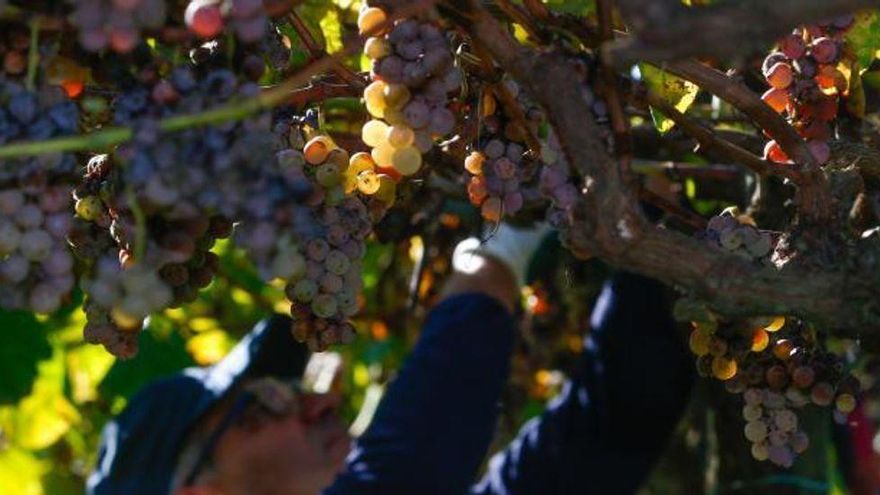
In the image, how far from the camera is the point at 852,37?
1208 mm

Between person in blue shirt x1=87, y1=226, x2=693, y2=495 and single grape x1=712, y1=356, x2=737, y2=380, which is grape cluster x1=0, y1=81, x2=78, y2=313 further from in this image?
person in blue shirt x1=87, y1=226, x2=693, y2=495

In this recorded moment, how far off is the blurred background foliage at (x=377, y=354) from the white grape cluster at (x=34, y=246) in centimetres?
97

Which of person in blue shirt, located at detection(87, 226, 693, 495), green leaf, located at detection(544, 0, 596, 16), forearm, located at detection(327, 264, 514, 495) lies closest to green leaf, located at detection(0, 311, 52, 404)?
person in blue shirt, located at detection(87, 226, 693, 495)

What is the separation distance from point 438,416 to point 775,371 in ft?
4.49

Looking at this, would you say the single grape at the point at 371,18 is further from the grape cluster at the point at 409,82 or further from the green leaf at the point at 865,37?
the green leaf at the point at 865,37

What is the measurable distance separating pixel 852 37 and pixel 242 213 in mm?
617

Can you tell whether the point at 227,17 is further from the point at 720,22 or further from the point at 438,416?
the point at 438,416

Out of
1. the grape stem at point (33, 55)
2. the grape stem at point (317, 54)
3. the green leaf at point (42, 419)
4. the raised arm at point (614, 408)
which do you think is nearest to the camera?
the grape stem at point (33, 55)

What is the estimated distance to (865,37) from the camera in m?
1.21

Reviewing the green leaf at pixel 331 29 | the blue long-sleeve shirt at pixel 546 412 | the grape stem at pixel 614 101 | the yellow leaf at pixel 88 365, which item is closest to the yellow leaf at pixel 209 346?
the yellow leaf at pixel 88 365

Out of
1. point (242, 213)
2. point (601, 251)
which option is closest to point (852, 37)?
point (601, 251)

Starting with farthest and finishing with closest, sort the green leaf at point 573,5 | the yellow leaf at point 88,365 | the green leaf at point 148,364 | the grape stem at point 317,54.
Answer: the yellow leaf at point 88,365
the green leaf at point 148,364
the green leaf at point 573,5
the grape stem at point 317,54

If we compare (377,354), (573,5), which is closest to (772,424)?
(573,5)

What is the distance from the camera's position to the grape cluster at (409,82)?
92 cm
